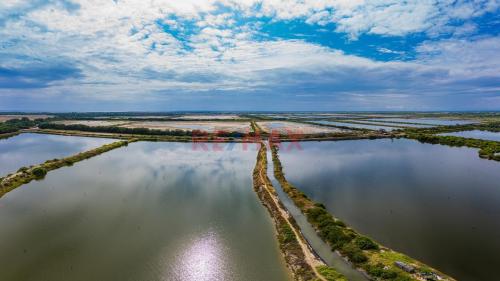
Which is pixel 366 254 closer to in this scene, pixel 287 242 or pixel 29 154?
pixel 287 242

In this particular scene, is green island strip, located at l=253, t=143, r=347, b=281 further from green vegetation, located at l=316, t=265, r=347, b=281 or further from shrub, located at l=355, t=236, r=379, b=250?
shrub, located at l=355, t=236, r=379, b=250

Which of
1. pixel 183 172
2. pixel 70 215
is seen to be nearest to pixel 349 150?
pixel 183 172

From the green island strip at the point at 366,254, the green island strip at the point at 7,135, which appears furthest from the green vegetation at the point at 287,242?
the green island strip at the point at 7,135

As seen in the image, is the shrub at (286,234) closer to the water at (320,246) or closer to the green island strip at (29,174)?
the water at (320,246)

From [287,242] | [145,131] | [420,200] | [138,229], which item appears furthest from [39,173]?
[420,200]

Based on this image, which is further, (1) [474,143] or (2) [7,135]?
(2) [7,135]

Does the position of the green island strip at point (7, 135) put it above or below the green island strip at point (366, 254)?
above

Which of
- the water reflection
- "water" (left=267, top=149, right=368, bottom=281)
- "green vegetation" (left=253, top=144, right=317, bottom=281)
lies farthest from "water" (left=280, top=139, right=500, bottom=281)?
the water reflection
